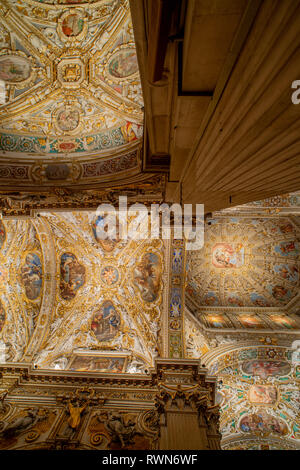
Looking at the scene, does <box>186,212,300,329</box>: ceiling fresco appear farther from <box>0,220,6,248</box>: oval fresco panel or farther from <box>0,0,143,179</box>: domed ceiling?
<box>0,220,6,248</box>: oval fresco panel

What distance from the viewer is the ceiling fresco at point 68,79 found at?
555 centimetres

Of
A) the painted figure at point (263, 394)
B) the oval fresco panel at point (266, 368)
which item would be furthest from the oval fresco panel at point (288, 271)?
the painted figure at point (263, 394)

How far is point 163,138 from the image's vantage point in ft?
12.5

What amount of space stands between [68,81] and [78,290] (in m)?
7.57

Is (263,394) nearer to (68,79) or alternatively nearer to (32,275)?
(32,275)

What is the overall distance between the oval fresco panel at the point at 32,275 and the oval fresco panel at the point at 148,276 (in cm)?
403

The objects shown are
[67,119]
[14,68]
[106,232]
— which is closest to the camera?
[14,68]

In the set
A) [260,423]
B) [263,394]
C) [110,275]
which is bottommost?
[260,423]

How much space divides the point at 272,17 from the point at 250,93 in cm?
42

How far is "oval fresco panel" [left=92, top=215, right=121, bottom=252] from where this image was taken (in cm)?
951

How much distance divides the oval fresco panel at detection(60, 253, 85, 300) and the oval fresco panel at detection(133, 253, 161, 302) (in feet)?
7.87

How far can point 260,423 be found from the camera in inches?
403

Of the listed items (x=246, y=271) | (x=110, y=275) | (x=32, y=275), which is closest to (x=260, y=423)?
(x=246, y=271)

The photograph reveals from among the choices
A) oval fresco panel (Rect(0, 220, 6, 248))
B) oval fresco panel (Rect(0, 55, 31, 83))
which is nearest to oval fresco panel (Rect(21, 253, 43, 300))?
oval fresco panel (Rect(0, 220, 6, 248))
